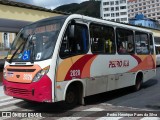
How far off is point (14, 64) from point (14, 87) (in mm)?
688

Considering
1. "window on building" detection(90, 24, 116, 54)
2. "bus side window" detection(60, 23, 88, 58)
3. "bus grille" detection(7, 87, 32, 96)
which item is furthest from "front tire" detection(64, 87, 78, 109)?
"window on building" detection(90, 24, 116, 54)

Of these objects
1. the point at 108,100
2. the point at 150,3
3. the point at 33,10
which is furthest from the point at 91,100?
the point at 150,3

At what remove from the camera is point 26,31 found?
982 cm

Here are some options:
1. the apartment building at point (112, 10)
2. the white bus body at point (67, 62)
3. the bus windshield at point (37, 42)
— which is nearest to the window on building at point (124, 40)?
the white bus body at point (67, 62)

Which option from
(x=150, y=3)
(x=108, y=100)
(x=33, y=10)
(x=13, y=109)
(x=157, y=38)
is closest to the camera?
(x=13, y=109)

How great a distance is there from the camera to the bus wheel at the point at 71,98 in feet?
30.5

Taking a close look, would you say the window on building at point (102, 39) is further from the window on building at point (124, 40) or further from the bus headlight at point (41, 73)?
the bus headlight at point (41, 73)

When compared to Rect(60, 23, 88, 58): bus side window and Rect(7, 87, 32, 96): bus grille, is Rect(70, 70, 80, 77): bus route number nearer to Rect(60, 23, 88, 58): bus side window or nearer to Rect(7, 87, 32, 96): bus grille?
Rect(60, 23, 88, 58): bus side window

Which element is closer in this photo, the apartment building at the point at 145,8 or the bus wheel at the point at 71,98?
the bus wheel at the point at 71,98

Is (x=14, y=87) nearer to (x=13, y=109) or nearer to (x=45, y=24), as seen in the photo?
(x=13, y=109)

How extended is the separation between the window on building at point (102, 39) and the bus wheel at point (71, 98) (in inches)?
60.5

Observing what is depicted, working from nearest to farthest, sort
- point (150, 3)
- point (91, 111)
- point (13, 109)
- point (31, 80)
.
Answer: point (31, 80), point (91, 111), point (13, 109), point (150, 3)

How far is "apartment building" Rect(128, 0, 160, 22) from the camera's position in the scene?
175275 millimetres

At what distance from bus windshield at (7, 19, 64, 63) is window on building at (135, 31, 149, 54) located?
17.3ft
